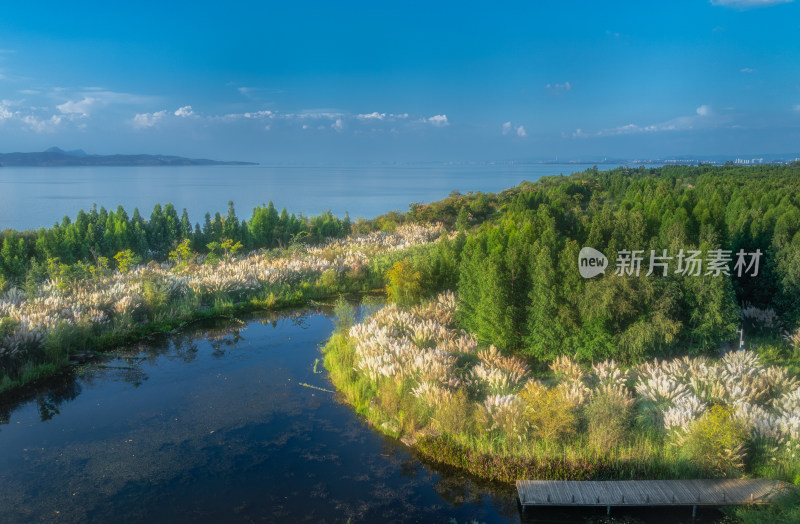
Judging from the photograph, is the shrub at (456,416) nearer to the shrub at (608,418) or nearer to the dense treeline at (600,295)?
the shrub at (608,418)

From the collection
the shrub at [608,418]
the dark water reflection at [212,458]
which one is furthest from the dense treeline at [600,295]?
the dark water reflection at [212,458]

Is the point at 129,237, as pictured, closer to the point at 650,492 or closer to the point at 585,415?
the point at 585,415

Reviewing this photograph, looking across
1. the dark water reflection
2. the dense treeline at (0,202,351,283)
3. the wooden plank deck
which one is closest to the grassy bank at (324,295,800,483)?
the wooden plank deck

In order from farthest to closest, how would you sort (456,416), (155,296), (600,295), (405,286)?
(155,296) < (405,286) < (600,295) < (456,416)

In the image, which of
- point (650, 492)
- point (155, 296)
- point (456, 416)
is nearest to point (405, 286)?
point (456, 416)

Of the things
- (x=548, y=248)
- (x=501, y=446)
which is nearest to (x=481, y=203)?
(x=548, y=248)

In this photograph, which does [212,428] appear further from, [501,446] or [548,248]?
[548,248]
